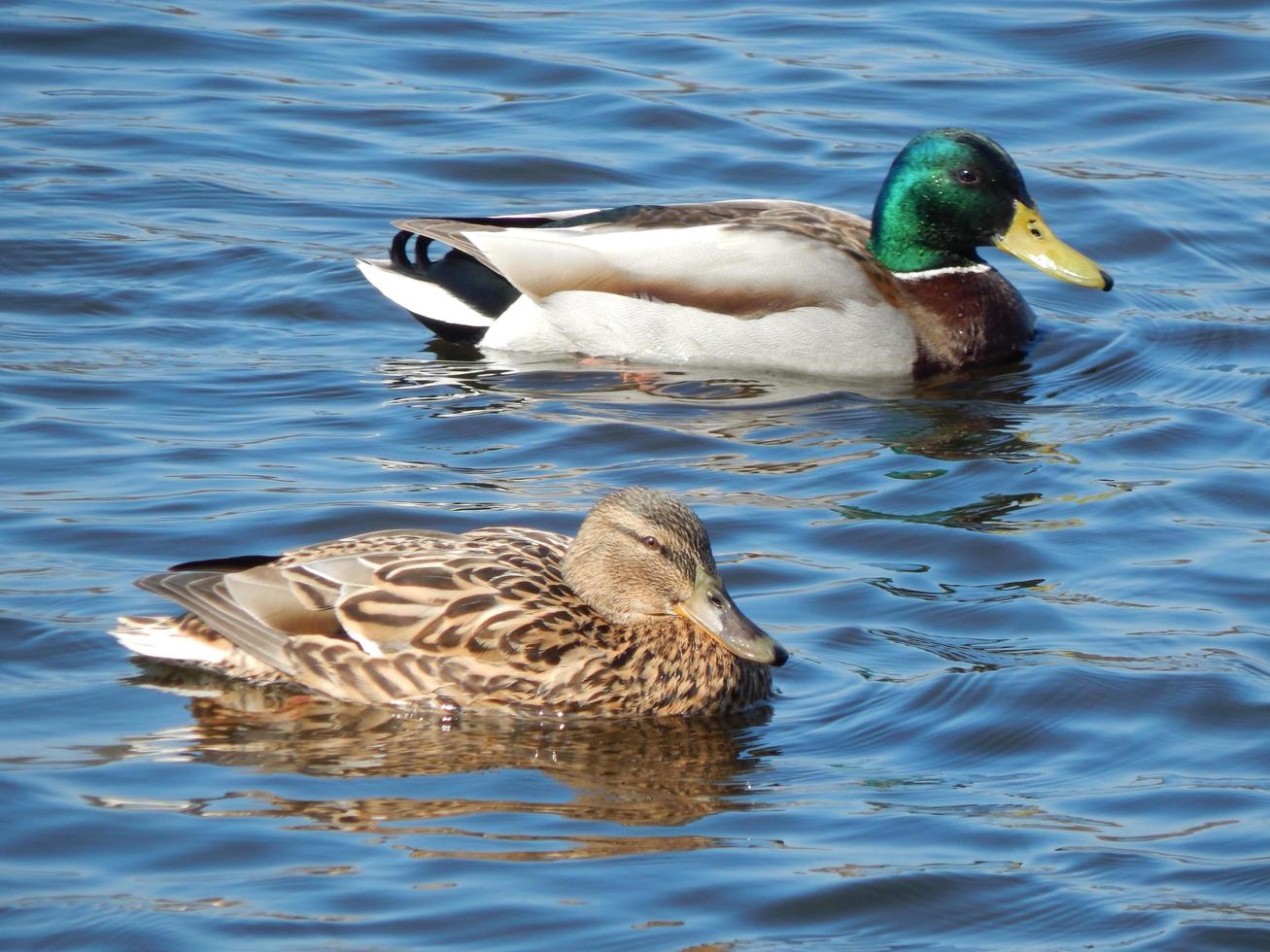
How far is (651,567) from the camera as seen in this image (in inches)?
283

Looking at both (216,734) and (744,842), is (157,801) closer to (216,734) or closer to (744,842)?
(216,734)

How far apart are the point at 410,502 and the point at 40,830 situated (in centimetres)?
293

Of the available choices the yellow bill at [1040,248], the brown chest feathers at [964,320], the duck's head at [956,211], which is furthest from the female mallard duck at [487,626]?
the yellow bill at [1040,248]

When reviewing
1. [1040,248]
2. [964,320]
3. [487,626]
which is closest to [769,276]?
[964,320]

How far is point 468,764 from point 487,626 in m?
0.55

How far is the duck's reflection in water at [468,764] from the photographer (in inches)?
242

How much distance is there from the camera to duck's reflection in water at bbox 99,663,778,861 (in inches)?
242

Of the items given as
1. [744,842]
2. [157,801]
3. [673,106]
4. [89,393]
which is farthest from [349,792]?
[673,106]

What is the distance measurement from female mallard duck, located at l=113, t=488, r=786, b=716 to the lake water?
130 millimetres

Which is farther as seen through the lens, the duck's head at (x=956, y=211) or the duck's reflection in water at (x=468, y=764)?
the duck's head at (x=956, y=211)

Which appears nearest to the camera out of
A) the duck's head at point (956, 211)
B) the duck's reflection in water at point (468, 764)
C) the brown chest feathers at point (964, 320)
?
the duck's reflection in water at point (468, 764)

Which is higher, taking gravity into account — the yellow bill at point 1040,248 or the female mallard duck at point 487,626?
the yellow bill at point 1040,248

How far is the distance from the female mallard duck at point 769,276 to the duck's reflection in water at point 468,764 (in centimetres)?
407

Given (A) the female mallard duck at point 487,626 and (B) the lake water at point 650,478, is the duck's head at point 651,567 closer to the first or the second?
(A) the female mallard duck at point 487,626
